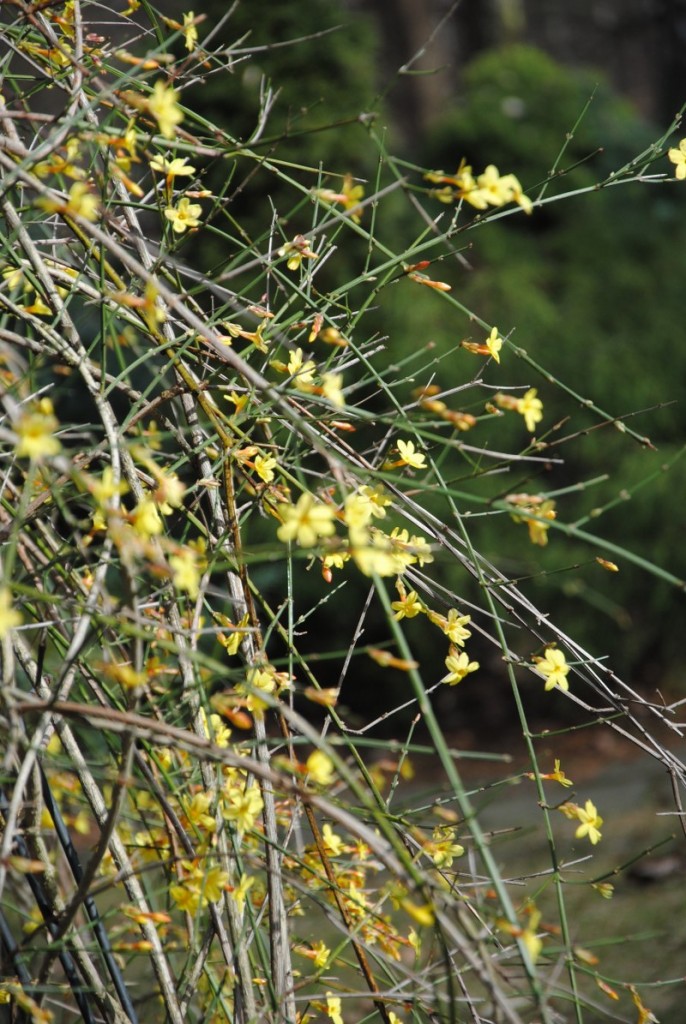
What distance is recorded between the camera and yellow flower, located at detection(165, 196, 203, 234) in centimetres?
141

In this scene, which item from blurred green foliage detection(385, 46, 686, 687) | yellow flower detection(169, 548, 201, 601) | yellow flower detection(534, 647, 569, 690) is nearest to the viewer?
yellow flower detection(169, 548, 201, 601)

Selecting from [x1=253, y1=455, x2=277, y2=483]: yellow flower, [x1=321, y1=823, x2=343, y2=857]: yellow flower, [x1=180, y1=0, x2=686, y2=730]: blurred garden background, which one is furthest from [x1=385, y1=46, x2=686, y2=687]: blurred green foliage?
[x1=253, y1=455, x2=277, y2=483]: yellow flower

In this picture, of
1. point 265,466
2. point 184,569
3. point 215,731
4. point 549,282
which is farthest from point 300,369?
point 549,282

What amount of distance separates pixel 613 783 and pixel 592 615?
818mm

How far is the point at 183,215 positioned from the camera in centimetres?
144

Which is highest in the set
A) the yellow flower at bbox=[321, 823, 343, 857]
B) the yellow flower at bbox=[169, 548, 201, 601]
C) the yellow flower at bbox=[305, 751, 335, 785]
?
the yellow flower at bbox=[169, 548, 201, 601]

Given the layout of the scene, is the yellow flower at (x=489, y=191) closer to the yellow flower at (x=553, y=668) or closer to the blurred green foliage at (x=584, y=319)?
the yellow flower at (x=553, y=668)

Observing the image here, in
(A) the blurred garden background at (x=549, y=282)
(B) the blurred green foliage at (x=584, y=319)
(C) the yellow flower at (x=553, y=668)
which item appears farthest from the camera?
(B) the blurred green foliage at (x=584, y=319)

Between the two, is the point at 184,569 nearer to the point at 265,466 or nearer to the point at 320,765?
the point at 320,765

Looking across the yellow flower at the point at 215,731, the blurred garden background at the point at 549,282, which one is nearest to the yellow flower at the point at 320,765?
the yellow flower at the point at 215,731

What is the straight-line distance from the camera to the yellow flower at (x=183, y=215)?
1.41 meters

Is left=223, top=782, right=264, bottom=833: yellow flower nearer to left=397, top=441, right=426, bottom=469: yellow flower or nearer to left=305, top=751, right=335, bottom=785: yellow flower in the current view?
left=305, top=751, right=335, bottom=785: yellow flower

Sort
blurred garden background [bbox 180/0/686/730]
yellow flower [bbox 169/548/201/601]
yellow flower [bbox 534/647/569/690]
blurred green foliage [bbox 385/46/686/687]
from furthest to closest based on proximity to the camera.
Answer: blurred green foliage [bbox 385/46/686/687] → blurred garden background [bbox 180/0/686/730] → yellow flower [bbox 534/647/569/690] → yellow flower [bbox 169/548/201/601]

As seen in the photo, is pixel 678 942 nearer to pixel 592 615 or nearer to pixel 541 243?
pixel 592 615
